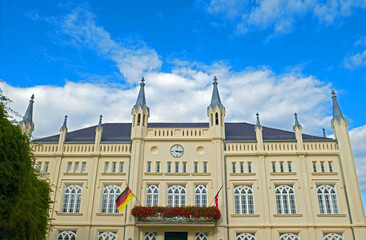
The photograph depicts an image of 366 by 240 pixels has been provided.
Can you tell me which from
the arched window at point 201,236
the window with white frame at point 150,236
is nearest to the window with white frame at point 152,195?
the window with white frame at point 150,236

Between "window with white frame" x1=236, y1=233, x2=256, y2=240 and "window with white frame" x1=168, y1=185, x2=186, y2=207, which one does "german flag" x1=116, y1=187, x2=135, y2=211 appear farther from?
"window with white frame" x1=236, y1=233, x2=256, y2=240

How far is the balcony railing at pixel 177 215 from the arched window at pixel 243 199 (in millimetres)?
2589

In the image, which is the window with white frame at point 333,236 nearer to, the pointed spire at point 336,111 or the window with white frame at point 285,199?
the window with white frame at point 285,199

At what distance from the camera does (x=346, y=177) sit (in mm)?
31641

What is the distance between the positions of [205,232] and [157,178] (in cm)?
705

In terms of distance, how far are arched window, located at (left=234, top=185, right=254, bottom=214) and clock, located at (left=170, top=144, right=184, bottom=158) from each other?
22.1 feet

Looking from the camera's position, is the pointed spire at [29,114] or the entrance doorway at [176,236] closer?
the entrance doorway at [176,236]

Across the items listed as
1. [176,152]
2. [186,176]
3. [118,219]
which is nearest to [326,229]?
[186,176]

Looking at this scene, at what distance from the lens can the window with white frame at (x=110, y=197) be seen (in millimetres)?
32250

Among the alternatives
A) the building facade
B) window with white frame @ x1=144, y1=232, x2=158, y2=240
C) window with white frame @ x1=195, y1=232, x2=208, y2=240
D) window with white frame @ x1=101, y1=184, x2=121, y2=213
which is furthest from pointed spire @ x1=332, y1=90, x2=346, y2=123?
window with white frame @ x1=101, y1=184, x2=121, y2=213

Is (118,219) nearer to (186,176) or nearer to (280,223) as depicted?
(186,176)

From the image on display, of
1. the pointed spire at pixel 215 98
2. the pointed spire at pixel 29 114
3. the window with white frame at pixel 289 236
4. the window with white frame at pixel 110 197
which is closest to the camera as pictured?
the window with white frame at pixel 289 236

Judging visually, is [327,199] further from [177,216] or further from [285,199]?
[177,216]

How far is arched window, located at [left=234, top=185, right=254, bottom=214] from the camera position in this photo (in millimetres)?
31391
